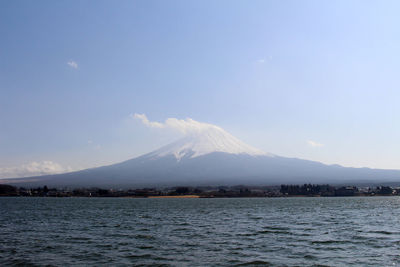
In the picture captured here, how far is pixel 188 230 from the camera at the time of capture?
32.1 metres

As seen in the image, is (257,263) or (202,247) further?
(202,247)

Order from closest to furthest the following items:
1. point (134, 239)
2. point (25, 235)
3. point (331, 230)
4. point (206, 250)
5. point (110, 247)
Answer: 1. point (206, 250)
2. point (110, 247)
3. point (134, 239)
4. point (25, 235)
5. point (331, 230)

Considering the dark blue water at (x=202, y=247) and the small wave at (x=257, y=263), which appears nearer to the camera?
the small wave at (x=257, y=263)

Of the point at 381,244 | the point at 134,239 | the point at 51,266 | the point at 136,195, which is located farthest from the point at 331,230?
the point at 136,195

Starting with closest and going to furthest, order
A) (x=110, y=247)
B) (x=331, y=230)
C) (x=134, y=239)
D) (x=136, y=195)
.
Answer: (x=110, y=247) < (x=134, y=239) < (x=331, y=230) < (x=136, y=195)

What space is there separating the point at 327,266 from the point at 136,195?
15275cm

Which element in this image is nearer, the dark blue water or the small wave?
the small wave

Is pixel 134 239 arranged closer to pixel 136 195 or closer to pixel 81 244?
pixel 81 244

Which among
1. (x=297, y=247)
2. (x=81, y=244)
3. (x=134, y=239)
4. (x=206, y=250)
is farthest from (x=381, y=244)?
(x=81, y=244)

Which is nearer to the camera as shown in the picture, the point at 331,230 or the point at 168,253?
the point at 168,253

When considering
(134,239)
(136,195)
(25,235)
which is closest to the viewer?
(134,239)

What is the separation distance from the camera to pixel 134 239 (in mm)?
26734

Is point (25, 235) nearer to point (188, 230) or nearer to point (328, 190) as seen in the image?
point (188, 230)

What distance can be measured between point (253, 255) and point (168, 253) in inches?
183
